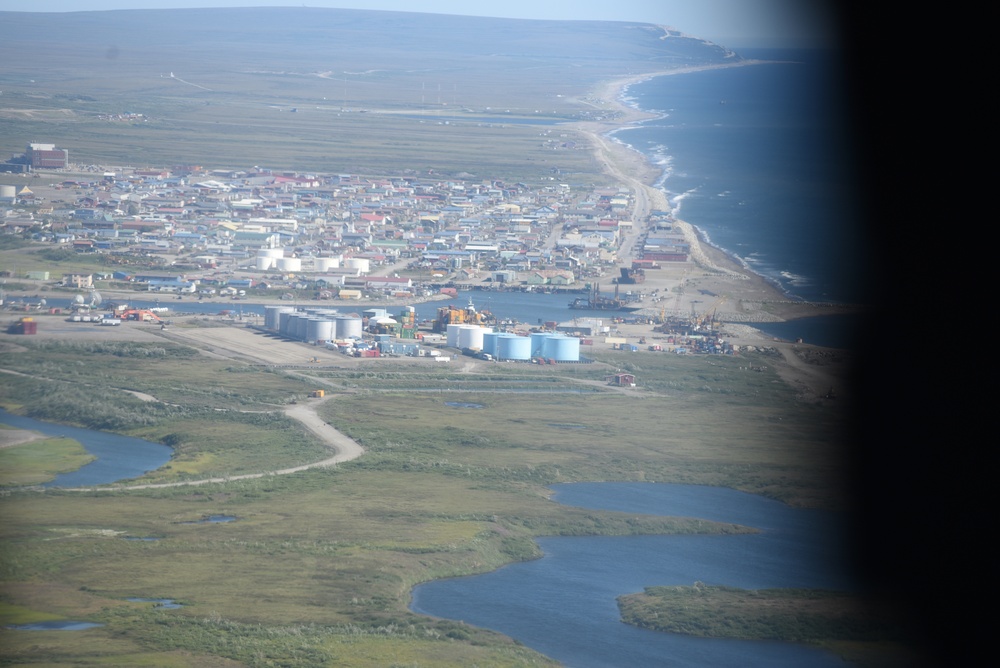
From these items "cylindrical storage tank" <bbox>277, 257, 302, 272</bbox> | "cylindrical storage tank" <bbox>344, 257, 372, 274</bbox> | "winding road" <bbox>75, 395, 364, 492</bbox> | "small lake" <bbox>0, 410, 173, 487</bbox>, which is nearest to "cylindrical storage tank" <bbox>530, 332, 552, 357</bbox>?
"winding road" <bbox>75, 395, 364, 492</bbox>

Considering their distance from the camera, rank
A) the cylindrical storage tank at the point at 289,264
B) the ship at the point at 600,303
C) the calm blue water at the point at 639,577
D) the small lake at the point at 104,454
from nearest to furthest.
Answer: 1. the calm blue water at the point at 639,577
2. the small lake at the point at 104,454
3. the ship at the point at 600,303
4. the cylindrical storage tank at the point at 289,264

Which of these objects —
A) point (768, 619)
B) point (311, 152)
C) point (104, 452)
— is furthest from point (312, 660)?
point (311, 152)

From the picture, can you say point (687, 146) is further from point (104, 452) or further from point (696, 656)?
point (696, 656)

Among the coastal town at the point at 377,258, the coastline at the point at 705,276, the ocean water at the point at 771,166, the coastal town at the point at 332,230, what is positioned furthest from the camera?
the ocean water at the point at 771,166

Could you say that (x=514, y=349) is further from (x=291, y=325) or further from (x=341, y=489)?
(x=341, y=489)

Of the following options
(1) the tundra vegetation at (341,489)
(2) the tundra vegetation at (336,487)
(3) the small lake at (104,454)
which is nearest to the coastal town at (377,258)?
(2) the tundra vegetation at (336,487)

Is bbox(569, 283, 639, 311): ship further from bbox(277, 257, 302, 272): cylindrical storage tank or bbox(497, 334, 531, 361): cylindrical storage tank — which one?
bbox(277, 257, 302, 272): cylindrical storage tank

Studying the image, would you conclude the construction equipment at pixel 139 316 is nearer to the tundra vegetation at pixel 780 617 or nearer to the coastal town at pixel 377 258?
the coastal town at pixel 377 258
